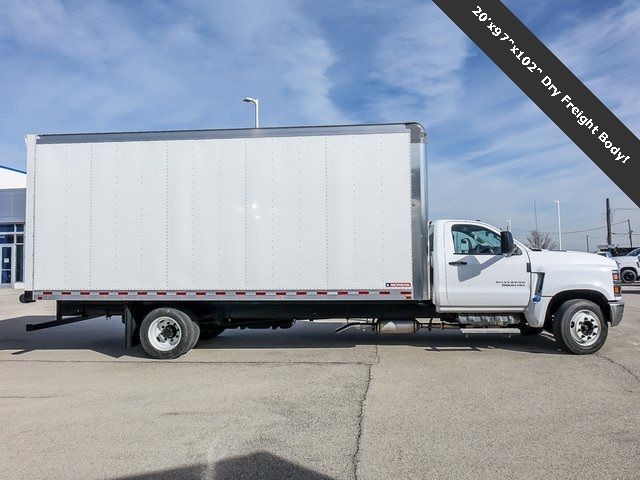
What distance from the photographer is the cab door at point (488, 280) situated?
8.07 meters

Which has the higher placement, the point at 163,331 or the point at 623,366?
the point at 163,331

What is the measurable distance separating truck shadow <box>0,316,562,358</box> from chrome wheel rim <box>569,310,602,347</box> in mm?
456

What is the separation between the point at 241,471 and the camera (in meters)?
3.89

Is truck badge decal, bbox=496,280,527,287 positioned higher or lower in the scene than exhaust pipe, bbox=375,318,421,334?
higher

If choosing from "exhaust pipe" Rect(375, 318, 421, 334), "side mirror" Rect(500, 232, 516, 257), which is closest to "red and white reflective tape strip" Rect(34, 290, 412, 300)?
"exhaust pipe" Rect(375, 318, 421, 334)

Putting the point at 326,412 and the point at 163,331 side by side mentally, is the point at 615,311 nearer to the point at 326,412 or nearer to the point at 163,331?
the point at 326,412

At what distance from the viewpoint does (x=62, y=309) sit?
8250 mm

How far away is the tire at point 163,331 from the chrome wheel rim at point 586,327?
19.4 feet

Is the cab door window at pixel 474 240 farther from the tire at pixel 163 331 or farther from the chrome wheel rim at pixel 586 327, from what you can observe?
the tire at pixel 163 331

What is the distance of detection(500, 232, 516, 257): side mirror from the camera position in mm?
7867

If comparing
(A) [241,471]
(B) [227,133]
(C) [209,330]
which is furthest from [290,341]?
(A) [241,471]

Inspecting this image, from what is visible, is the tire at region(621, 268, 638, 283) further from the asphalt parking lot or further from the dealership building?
the dealership building

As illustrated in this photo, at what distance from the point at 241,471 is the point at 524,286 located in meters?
5.75

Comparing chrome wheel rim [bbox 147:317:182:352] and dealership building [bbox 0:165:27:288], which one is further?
dealership building [bbox 0:165:27:288]
